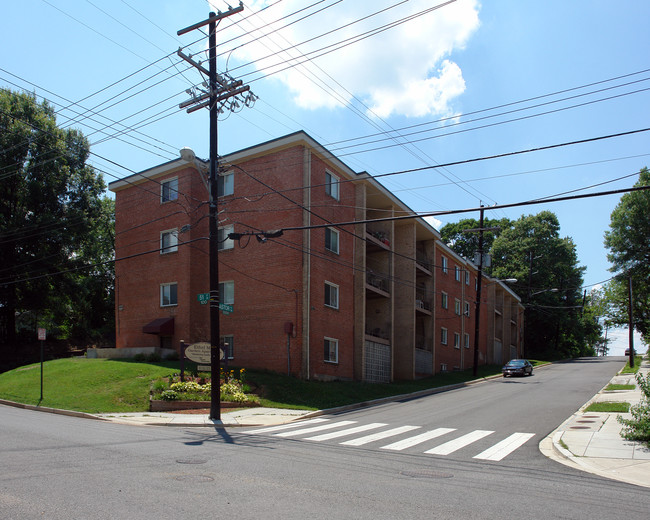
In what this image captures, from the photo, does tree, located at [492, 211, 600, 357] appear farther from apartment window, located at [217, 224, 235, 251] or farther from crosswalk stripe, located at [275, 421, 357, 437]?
crosswalk stripe, located at [275, 421, 357, 437]

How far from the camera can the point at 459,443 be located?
12.1m

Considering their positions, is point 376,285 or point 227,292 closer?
point 227,292

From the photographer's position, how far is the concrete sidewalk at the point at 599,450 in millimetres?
9102

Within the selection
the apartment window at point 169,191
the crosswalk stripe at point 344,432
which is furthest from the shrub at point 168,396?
the apartment window at point 169,191

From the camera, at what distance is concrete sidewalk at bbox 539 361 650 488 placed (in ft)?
29.9

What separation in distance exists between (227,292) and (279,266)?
3.62m

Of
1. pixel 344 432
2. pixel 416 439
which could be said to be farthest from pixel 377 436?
pixel 344 432

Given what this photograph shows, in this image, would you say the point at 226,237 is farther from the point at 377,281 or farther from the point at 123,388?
the point at 123,388

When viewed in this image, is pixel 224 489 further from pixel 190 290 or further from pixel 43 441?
pixel 190 290

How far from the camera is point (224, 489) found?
709cm

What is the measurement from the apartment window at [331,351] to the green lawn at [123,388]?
5.18ft

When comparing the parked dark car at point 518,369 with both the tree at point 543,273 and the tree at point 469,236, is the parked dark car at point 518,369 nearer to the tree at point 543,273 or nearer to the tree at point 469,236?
the tree at point 543,273

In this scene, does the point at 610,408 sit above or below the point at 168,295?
below

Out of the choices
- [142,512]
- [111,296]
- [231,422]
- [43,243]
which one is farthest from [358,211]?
[111,296]
